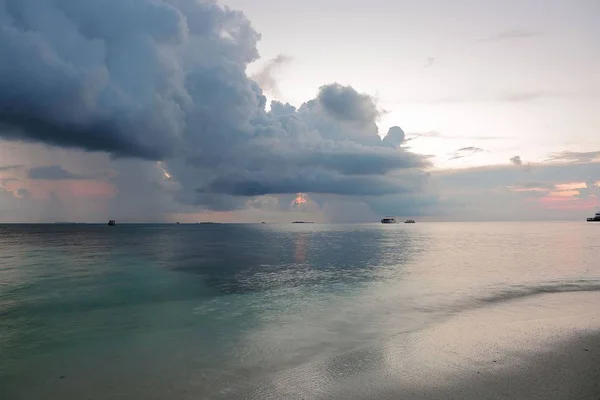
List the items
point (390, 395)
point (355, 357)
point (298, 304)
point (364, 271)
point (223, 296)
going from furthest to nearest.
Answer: point (364, 271), point (223, 296), point (298, 304), point (355, 357), point (390, 395)

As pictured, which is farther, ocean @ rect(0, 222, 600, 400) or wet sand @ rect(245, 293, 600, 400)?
ocean @ rect(0, 222, 600, 400)

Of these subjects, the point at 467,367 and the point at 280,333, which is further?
the point at 280,333

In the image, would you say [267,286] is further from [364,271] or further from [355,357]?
[355,357]

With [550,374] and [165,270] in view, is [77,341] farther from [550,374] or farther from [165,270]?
[165,270]

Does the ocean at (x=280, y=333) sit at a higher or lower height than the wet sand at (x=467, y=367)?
lower

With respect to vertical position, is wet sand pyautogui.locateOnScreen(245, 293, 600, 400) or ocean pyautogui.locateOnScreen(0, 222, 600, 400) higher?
wet sand pyautogui.locateOnScreen(245, 293, 600, 400)

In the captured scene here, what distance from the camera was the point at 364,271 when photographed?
44.6 m

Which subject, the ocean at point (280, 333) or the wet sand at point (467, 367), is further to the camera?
the ocean at point (280, 333)

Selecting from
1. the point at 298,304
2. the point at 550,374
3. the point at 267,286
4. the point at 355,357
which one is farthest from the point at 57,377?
the point at 267,286

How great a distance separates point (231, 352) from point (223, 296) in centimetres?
1420

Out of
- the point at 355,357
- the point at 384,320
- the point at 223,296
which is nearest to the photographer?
the point at 355,357

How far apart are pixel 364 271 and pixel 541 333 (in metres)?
27.3

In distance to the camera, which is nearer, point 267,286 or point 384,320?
point 384,320

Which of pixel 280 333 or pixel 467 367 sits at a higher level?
pixel 467 367
